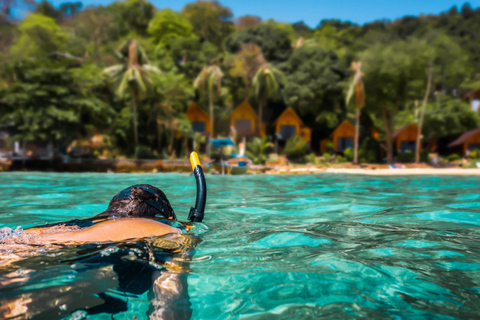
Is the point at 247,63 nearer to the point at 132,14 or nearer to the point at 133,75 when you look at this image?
the point at 133,75

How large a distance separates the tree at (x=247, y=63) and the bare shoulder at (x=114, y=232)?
106ft

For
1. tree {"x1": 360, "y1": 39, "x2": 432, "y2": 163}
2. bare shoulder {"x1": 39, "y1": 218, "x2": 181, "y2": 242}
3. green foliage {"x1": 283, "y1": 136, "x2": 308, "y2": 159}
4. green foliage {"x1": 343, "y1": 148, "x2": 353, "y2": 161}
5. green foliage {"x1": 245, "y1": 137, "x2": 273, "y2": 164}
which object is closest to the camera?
bare shoulder {"x1": 39, "y1": 218, "x2": 181, "y2": 242}

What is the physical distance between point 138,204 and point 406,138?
36.6 m

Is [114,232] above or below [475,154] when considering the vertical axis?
below

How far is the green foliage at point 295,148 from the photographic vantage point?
31.7m

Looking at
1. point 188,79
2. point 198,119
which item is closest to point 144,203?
point 198,119

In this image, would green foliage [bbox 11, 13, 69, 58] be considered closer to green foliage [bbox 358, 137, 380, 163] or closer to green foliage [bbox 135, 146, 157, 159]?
green foliage [bbox 135, 146, 157, 159]

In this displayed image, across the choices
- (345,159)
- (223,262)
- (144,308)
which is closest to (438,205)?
(223,262)

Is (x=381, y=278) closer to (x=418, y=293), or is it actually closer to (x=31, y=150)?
(x=418, y=293)

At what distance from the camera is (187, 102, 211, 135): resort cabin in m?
33.9

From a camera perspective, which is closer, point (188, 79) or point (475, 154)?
point (475, 154)

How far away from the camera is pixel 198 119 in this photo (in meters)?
34.1

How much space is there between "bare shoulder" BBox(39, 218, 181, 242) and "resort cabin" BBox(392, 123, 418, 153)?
35919 millimetres

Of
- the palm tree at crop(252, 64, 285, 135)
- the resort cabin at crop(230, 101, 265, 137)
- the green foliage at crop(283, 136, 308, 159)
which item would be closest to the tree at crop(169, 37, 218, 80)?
the resort cabin at crop(230, 101, 265, 137)
